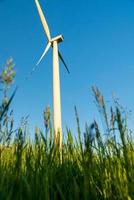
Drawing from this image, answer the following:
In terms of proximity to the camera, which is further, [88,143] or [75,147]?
[75,147]

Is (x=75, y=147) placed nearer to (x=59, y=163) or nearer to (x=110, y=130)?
(x=59, y=163)

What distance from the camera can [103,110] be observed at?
2312 mm

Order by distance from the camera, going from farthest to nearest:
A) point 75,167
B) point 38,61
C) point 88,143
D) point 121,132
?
point 38,61 → point 75,167 → point 121,132 → point 88,143

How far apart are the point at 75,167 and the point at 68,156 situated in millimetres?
120

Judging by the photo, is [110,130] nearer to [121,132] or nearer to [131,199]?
[121,132]

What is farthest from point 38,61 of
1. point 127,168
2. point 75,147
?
point 127,168

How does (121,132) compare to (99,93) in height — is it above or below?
below

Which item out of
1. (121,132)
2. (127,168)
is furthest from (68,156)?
(121,132)

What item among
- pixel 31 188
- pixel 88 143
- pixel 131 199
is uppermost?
pixel 88 143

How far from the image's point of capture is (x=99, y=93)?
261 centimetres

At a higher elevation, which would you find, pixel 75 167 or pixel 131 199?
pixel 75 167

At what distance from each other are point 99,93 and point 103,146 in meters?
0.49

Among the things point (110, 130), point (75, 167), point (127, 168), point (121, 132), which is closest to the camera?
point (121, 132)

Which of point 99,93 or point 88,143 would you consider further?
point 99,93
